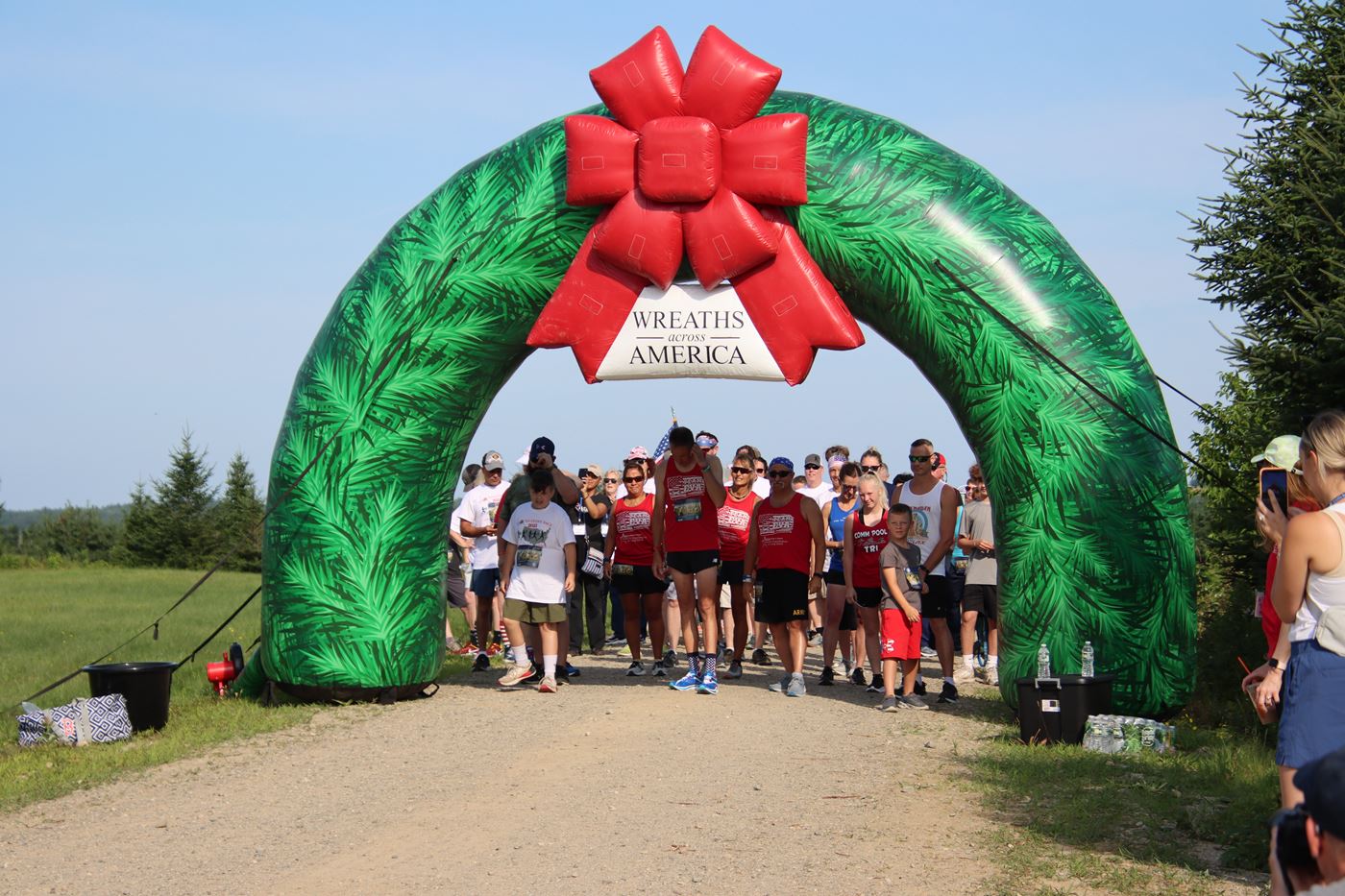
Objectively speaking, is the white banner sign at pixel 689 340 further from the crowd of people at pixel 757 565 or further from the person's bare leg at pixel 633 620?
the person's bare leg at pixel 633 620

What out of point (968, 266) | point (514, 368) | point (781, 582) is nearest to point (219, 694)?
point (514, 368)

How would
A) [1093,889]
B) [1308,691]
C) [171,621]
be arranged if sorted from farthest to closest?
[171,621] → [1093,889] → [1308,691]

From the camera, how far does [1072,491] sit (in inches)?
359

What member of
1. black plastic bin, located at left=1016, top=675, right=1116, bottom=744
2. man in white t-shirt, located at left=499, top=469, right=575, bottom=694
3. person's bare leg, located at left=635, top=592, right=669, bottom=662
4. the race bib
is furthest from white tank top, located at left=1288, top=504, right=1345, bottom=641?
person's bare leg, located at left=635, top=592, right=669, bottom=662

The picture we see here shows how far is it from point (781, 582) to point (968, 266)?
295 centimetres

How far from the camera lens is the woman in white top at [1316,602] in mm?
4488

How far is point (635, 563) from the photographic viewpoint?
39.8 feet

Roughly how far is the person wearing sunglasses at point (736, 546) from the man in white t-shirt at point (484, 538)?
2.11m

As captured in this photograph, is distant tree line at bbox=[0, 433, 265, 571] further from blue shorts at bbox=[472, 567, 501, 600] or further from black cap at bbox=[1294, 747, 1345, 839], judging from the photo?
black cap at bbox=[1294, 747, 1345, 839]

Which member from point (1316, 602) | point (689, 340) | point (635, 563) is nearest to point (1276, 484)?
point (1316, 602)

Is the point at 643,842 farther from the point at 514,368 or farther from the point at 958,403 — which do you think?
the point at 514,368

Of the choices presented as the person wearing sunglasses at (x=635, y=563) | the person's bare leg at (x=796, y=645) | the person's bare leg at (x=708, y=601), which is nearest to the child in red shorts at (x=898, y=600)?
the person's bare leg at (x=796, y=645)

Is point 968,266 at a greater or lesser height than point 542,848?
greater

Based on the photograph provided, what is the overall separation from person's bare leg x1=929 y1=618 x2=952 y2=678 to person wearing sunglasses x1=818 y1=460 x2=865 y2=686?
0.66m
